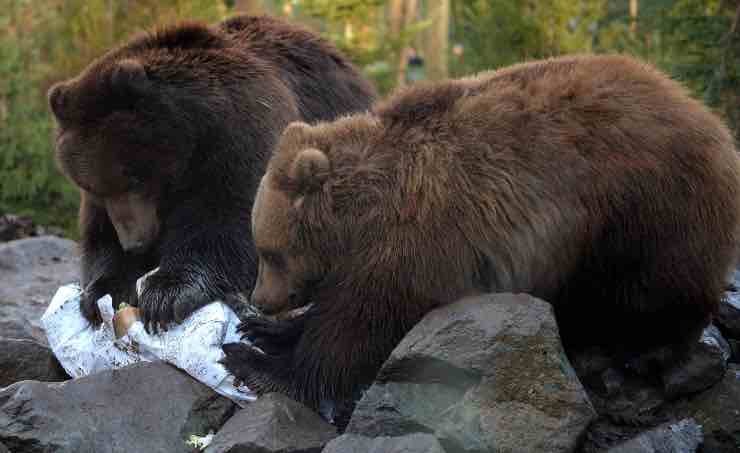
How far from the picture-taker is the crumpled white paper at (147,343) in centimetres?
475

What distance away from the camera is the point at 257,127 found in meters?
5.65

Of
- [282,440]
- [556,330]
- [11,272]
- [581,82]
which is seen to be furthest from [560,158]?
[11,272]

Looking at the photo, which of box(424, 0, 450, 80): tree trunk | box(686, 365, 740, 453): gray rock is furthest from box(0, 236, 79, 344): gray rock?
box(424, 0, 450, 80): tree trunk

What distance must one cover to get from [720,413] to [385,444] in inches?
61.0

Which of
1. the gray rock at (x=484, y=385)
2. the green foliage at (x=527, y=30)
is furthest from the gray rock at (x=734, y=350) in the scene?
the green foliage at (x=527, y=30)

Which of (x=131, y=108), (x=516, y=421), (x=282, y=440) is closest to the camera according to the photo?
(x=516, y=421)

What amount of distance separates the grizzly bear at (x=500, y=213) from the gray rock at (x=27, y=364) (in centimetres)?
169

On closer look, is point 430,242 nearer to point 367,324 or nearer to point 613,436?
point 367,324

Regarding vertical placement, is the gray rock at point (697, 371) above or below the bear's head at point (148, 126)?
below

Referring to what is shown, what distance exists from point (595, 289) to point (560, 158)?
60 centimetres

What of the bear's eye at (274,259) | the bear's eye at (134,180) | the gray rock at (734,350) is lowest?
the gray rock at (734,350)

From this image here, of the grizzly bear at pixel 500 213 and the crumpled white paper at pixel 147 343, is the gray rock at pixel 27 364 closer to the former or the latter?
the crumpled white paper at pixel 147 343

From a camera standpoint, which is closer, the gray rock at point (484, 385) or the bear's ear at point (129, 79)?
the gray rock at point (484, 385)

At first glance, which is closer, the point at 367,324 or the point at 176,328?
the point at 367,324
